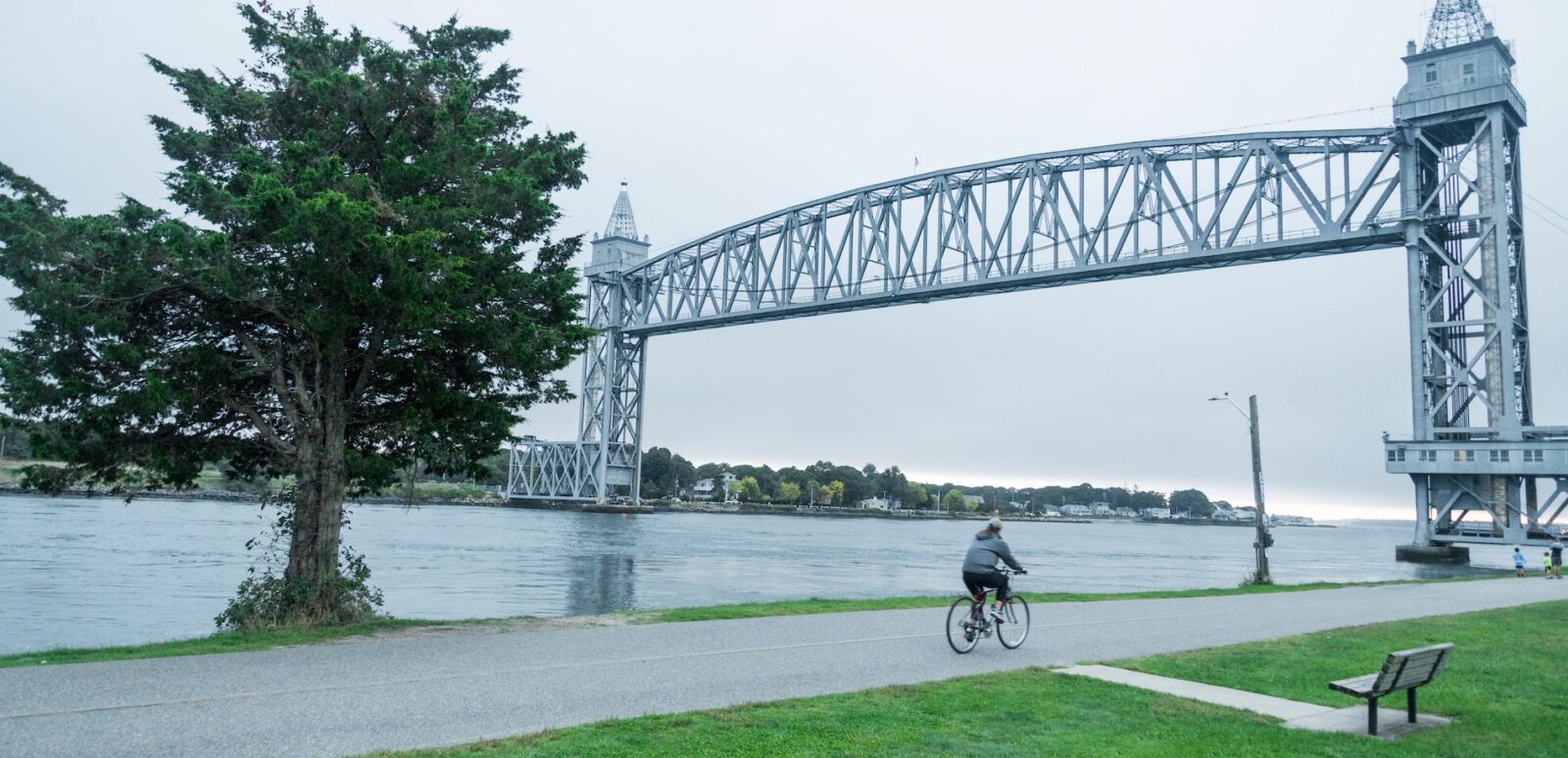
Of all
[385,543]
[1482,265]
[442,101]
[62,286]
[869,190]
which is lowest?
[385,543]

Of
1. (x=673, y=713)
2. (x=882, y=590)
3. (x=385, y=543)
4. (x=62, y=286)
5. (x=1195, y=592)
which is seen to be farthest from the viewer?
(x=385, y=543)

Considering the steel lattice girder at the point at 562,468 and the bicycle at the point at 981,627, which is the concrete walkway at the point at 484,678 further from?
the steel lattice girder at the point at 562,468

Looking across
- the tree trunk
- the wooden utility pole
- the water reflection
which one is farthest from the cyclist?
the wooden utility pole

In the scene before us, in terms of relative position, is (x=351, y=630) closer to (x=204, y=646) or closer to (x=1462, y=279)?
(x=204, y=646)

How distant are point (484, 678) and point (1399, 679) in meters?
8.61

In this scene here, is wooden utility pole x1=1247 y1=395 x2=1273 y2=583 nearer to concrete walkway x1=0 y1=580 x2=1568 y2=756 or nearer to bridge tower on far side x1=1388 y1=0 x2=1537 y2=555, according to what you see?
concrete walkway x1=0 y1=580 x2=1568 y2=756

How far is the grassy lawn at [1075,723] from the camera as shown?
8.51 meters

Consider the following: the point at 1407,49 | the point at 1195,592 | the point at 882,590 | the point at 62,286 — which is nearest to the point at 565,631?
the point at 62,286

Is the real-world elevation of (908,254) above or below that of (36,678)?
above

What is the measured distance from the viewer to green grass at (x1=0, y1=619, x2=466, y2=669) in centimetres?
1273

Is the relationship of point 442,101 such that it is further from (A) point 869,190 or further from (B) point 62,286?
(A) point 869,190

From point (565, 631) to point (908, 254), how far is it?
2801 inches

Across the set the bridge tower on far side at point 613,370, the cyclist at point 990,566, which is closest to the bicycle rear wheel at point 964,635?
the cyclist at point 990,566

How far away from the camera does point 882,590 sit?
124ft
